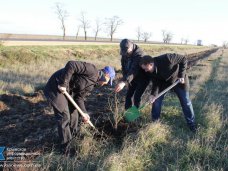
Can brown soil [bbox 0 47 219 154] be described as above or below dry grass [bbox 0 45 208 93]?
below

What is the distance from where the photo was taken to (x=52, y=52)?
68.2 feet

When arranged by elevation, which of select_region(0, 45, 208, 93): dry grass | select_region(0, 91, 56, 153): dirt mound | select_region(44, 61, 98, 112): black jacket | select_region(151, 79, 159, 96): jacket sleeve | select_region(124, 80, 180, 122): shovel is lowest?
select_region(0, 91, 56, 153): dirt mound

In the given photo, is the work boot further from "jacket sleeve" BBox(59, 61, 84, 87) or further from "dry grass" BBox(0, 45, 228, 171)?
"jacket sleeve" BBox(59, 61, 84, 87)

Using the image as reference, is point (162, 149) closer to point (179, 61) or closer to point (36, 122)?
point (179, 61)

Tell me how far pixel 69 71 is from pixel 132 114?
1870mm

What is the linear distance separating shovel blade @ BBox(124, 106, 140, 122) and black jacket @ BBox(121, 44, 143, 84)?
1.76ft

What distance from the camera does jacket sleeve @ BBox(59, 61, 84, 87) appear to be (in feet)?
14.3

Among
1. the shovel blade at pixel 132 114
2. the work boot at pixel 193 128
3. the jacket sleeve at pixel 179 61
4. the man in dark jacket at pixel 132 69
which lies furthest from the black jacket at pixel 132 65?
the work boot at pixel 193 128

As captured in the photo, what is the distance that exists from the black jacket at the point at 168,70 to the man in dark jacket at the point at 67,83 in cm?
127

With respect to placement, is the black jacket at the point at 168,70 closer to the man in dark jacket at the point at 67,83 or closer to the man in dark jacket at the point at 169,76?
the man in dark jacket at the point at 169,76

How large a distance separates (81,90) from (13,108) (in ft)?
10.0

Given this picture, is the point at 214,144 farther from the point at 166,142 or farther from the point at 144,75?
the point at 144,75

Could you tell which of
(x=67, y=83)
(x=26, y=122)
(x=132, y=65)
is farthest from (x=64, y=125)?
(x=132, y=65)

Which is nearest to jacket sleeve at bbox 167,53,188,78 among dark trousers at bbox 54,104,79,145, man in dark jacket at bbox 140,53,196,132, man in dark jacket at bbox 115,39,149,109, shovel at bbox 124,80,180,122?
man in dark jacket at bbox 140,53,196,132
